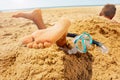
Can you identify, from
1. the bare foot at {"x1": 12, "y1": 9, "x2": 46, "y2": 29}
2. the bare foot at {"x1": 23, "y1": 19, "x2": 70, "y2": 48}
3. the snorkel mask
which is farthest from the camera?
the bare foot at {"x1": 12, "y1": 9, "x2": 46, "y2": 29}

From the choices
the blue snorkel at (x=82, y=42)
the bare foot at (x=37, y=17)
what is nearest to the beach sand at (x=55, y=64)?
the blue snorkel at (x=82, y=42)

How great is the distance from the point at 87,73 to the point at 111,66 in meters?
0.33

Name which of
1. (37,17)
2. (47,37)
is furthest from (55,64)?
(37,17)

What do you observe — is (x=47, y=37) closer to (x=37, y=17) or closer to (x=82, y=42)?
(x=82, y=42)

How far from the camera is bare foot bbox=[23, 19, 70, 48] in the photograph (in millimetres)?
2025

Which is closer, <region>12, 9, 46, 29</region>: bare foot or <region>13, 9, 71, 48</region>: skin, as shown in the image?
<region>13, 9, 71, 48</region>: skin

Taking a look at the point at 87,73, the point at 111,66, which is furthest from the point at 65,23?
the point at 111,66

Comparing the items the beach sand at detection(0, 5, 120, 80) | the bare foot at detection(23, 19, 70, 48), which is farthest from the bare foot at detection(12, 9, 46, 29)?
the bare foot at detection(23, 19, 70, 48)

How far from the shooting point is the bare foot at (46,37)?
79.7 inches

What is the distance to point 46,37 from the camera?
2.05 metres

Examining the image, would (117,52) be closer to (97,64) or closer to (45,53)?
(97,64)

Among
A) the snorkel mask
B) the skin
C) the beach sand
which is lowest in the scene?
the beach sand

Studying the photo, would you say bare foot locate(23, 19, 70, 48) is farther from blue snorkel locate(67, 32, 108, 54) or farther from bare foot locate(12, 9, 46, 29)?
bare foot locate(12, 9, 46, 29)

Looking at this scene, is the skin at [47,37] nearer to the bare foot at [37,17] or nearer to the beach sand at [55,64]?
the beach sand at [55,64]
